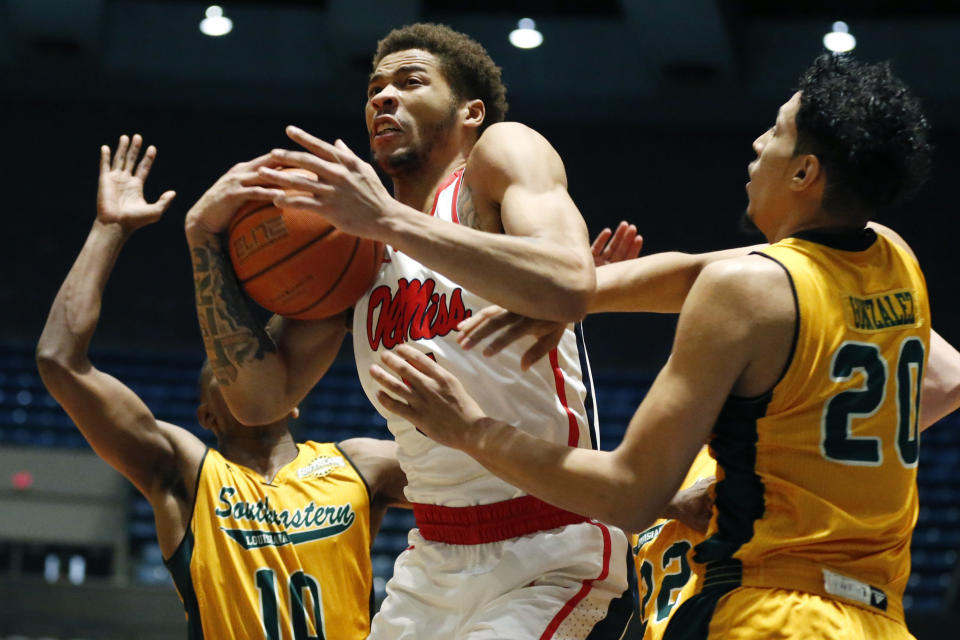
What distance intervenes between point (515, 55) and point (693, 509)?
304 inches

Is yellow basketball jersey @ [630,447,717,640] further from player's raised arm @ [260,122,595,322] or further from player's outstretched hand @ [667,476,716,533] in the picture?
player's raised arm @ [260,122,595,322]

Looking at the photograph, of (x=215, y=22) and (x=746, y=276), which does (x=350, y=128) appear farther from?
(x=746, y=276)

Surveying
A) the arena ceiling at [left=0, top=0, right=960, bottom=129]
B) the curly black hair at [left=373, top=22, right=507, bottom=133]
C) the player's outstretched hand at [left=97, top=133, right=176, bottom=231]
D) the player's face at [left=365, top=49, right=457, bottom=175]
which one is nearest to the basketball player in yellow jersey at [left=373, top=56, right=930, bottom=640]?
the player's face at [left=365, top=49, right=457, bottom=175]

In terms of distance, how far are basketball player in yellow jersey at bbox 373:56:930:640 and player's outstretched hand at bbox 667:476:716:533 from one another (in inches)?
10.2

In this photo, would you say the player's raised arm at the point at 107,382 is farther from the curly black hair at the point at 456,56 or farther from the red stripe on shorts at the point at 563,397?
the red stripe on shorts at the point at 563,397

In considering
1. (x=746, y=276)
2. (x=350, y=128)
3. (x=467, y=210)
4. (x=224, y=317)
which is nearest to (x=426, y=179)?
(x=467, y=210)

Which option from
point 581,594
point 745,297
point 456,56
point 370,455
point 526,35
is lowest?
point 581,594

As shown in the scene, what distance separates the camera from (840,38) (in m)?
9.34

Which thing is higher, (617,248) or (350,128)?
(350,128)

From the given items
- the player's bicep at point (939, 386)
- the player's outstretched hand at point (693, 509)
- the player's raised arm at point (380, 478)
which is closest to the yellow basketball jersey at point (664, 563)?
the player's outstretched hand at point (693, 509)

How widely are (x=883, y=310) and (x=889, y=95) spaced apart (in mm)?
401

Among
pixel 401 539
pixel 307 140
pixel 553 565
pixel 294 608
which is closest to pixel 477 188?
pixel 307 140

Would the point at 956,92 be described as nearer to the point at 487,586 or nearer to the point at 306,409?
the point at 306,409

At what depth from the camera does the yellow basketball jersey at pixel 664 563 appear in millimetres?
2727
